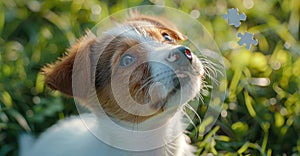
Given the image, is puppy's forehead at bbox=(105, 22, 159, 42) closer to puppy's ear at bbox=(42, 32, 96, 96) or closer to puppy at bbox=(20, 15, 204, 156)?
puppy at bbox=(20, 15, 204, 156)

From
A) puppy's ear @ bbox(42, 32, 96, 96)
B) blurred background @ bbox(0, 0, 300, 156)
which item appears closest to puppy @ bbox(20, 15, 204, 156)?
puppy's ear @ bbox(42, 32, 96, 96)

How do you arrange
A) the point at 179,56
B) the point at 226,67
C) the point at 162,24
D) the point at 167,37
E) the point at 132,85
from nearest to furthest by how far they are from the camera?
the point at 179,56
the point at 132,85
the point at 167,37
the point at 162,24
the point at 226,67

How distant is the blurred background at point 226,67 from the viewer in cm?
320

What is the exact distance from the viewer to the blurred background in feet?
10.5

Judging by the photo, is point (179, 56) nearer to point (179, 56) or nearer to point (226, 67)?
point (179, 56)

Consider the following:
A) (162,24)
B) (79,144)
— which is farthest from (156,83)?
(79,144)

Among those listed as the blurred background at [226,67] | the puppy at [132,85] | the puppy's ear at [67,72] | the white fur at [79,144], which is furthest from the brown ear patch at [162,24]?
the blurred background at [226,67]

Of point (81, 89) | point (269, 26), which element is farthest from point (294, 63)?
point (81, 89)

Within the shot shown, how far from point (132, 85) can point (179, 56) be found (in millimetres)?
218

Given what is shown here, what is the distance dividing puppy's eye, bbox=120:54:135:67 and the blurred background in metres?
0.77

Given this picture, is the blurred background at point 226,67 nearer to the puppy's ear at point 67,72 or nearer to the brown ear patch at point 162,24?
the brown ear patch at point 162,24

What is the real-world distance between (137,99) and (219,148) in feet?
2.72

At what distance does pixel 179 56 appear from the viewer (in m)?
2.32

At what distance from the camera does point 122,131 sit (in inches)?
102
